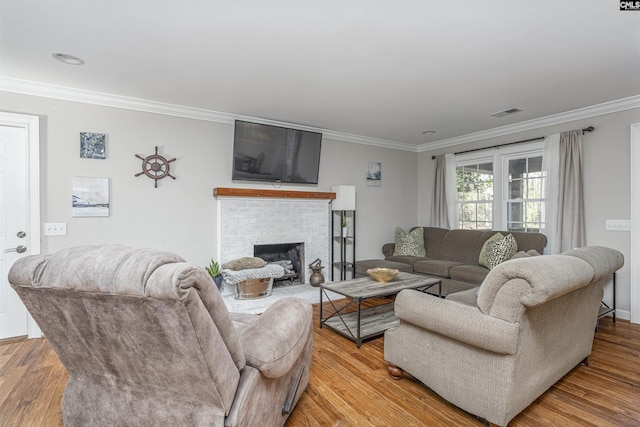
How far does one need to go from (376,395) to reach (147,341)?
5.12 feet

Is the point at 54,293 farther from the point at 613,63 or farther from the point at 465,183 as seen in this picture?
the point at 465,183

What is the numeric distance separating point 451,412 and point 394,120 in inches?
131

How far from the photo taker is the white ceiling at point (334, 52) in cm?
193

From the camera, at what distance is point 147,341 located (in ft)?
3.62

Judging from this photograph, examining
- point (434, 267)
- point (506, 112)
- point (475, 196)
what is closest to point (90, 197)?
point (434, 267)

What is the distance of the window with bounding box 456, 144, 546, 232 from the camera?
4.32 metres

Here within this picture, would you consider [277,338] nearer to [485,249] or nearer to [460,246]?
[485,249]

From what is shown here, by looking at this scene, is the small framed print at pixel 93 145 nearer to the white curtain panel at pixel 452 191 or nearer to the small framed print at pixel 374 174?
the small framed print at pixel 374 174

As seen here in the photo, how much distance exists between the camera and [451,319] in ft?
5.82

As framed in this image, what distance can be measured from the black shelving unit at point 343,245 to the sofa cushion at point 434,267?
3.05 feet

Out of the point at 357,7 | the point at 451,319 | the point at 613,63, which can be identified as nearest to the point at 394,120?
the point at 613,63

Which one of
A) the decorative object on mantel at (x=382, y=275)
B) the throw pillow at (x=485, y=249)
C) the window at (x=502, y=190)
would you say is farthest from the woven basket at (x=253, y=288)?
the window at (x=502, y=190)

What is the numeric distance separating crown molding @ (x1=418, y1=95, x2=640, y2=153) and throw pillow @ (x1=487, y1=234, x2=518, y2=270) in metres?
1.52

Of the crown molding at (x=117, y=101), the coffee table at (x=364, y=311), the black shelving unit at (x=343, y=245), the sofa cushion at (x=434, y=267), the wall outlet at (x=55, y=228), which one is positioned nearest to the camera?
the coffee table at (x=364, y=311)
